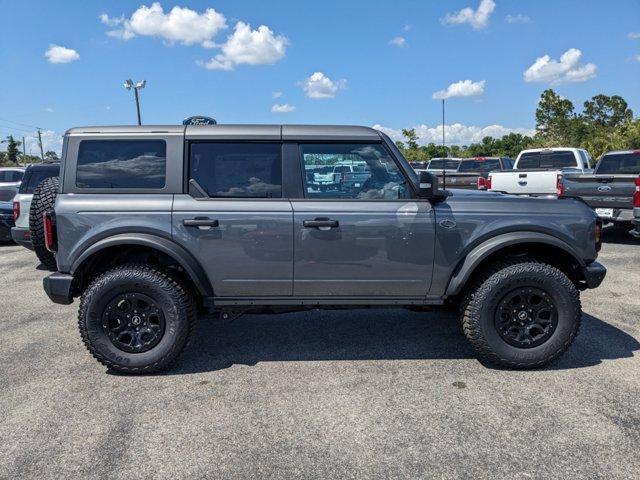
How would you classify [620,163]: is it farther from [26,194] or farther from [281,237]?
[26,194]

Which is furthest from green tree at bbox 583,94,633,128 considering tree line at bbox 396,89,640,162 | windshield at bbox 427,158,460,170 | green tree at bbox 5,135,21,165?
green tree at bbox 5,135,21,165

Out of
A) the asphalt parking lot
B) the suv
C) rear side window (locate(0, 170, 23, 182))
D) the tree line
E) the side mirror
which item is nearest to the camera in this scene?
the asphalt parking lot

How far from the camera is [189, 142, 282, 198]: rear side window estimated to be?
383 cm

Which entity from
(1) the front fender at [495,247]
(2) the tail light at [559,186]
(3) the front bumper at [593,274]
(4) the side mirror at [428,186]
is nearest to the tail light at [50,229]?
(4) the side mirror at [428,186]

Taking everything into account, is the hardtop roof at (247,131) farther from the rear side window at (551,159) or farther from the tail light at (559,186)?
the rear side window at (551,159)

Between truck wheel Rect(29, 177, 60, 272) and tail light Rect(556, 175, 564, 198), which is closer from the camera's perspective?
truck wheel Rect(29, 177, 60, 272)

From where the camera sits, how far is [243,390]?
11.7ft

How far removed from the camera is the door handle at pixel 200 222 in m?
3.71

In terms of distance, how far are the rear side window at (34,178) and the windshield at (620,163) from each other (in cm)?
1081

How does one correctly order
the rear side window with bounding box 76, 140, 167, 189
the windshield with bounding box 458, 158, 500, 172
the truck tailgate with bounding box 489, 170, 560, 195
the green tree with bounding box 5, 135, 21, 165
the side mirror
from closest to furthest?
the side mirror → the rear side window with bounding box 76, 140, 167, 189 → the truck tailgate with bounding box 489, 170, 560, 195 → the windshield with bounding box 458, 158, 500, 172 → the green tree with bounding box 5, 135, 21, 165

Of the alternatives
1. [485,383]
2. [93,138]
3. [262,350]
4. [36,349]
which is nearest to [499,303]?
[485,383]

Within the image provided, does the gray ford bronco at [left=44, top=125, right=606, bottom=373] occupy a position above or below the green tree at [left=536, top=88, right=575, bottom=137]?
below

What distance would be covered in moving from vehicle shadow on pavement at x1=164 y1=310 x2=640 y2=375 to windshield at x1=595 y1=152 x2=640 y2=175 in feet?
21.0

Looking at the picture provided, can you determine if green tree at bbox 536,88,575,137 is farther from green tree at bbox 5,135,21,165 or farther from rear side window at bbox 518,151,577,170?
green tree at bbox 5,135,21,165
